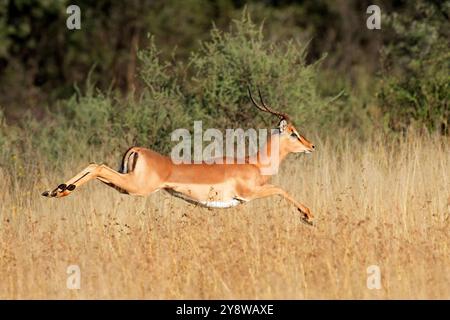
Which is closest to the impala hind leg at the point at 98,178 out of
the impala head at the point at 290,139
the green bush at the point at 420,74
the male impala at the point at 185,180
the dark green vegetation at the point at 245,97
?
the male impala at the point at 185,180

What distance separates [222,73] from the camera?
40.4ft

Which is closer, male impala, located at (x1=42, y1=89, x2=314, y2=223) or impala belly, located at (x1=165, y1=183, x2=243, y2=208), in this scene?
male impala, located at (x1=42, y1=89, x2=314, y2=223)

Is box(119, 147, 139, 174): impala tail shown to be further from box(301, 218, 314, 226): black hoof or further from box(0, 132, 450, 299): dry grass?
box(301, 218, 314, 226): black hoof

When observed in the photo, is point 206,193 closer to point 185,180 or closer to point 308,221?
point 185,180

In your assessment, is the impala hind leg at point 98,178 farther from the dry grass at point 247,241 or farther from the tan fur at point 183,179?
the dry grass at point 247,241

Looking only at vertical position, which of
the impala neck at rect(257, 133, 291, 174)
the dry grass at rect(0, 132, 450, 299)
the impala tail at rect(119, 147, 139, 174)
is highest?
the impala neck at rect(257, 133, 291, 174)

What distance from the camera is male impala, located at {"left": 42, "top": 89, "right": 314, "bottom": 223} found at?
26.7 feet

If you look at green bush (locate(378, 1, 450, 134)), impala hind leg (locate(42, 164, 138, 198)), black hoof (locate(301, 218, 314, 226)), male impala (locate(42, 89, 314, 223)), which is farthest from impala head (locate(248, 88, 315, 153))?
green bush (locate(378, 1, 450, 134))

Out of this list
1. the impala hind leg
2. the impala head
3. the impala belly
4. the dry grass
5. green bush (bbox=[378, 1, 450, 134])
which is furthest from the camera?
green bush (bbox=[378, 1, 450, 134])

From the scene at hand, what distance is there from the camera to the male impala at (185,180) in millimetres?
8125

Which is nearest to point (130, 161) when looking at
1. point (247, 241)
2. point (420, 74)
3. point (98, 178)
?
point (98, 178)

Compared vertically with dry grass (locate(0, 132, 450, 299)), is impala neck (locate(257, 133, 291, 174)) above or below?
above

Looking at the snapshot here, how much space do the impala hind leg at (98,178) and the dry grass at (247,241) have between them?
26 centimetres

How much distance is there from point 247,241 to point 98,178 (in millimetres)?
1293
